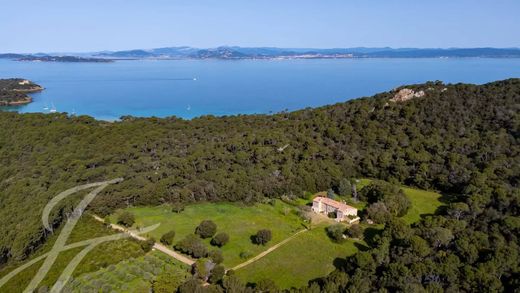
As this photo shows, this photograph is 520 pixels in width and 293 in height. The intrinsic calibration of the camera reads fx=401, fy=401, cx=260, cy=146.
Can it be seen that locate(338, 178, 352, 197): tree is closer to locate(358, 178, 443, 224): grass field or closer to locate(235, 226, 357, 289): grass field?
locate(358, 178, 443, 224): grass field

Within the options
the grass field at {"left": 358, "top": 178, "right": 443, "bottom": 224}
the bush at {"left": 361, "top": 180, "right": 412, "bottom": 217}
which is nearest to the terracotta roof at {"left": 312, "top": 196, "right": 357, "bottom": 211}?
the bush at {"left": 361, "top": 180, "right": 412, "bottom": 217}

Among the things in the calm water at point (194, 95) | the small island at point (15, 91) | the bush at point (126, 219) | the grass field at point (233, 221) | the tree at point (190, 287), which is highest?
the tree at point (190, 287)

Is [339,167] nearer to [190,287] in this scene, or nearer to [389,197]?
[389,197]

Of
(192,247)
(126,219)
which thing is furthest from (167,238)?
(126,219)

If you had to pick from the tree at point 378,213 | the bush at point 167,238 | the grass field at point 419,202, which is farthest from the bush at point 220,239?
the grass field at point 419,202

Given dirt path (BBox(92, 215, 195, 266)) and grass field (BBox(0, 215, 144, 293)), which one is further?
dirt path (BBox(92, 215, 195, 266))

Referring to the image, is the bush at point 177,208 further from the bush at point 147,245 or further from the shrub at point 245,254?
the shrub at point 245,254
